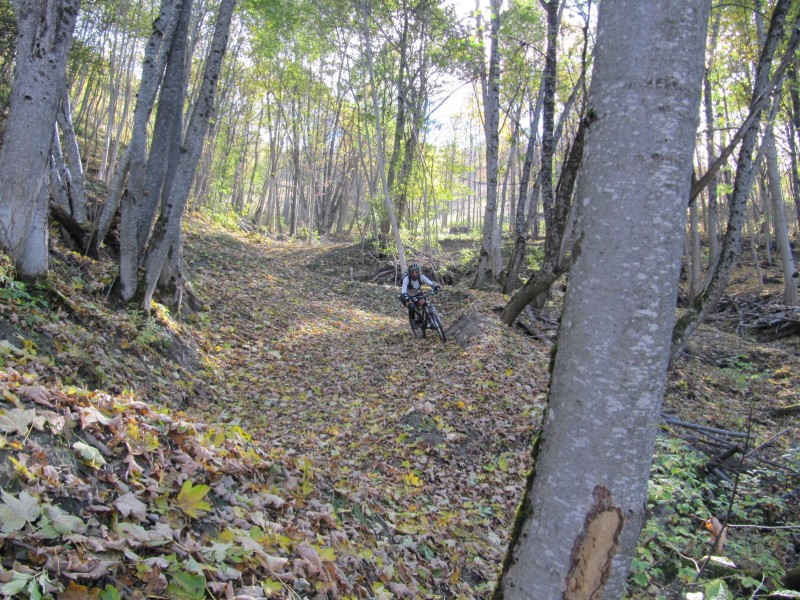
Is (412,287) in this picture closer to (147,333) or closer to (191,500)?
(147,333)

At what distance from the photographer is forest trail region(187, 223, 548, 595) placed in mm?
4531

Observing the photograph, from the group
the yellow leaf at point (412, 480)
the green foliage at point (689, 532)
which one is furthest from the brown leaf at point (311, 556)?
the green foliage at point (689, 532)

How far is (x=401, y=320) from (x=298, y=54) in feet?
53.8

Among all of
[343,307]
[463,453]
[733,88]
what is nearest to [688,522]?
[463,453]

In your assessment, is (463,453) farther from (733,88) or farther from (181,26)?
(733,88)

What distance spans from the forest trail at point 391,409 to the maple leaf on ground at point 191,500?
1440 millimetres

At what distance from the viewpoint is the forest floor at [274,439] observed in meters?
2.34

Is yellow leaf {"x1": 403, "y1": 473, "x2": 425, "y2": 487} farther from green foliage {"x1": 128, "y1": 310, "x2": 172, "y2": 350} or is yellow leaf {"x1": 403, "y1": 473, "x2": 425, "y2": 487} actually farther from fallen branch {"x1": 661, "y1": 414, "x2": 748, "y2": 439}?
green foliage {"x1": 128, "y1": 310, "x2": 172, "y2": 350}

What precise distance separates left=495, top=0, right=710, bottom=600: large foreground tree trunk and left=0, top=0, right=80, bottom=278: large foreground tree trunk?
602cm

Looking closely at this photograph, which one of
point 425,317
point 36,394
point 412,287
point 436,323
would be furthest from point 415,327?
point 36,394

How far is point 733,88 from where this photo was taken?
16609 mm

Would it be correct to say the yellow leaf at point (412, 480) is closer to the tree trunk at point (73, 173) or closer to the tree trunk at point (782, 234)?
the tree trunk at point (73, 173)

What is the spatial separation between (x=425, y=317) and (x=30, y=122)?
736 centimetres

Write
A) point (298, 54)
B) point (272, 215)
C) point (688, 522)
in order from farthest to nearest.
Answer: point (272, 215) → point (298, 54) → point (688, 522)
